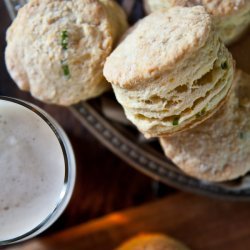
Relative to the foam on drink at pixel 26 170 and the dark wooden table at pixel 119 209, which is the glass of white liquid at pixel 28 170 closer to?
the foam on drink at pixel 26 170

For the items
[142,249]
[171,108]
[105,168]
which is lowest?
[142,249]

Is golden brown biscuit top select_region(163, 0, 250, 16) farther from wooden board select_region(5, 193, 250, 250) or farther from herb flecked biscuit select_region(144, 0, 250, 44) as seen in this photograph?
wooden board select_region(5, 193, 250, 250)

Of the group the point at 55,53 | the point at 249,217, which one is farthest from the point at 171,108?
the point at 249,217

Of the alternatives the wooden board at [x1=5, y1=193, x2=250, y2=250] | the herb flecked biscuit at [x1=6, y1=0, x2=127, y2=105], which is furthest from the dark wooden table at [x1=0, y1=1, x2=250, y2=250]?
the herb flecked biscuit at [x1=6, y1=0, x2=127, y2=105]

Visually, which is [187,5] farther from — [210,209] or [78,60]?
[210,209]

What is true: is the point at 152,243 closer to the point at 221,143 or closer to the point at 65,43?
the point at 221,143

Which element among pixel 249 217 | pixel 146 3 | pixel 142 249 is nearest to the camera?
pixel 146 3
